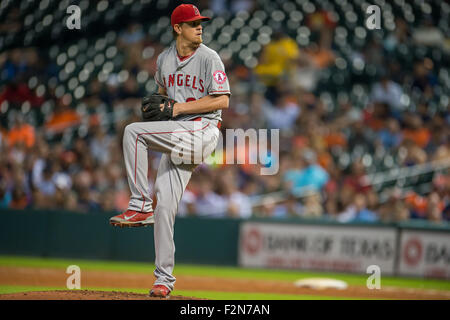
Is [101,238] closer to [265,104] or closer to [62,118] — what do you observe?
[62,118]

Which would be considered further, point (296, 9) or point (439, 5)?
point (296, 9)

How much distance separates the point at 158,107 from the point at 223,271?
6.54m

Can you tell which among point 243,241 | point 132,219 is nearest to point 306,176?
point 243,241

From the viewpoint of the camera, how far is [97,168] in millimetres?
12375

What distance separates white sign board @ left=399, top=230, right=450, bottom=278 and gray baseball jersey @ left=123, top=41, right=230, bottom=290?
6877mm

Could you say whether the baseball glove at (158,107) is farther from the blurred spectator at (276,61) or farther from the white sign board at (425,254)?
the blurred spectator at (276,61)

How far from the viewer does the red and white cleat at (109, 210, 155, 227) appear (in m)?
5.14

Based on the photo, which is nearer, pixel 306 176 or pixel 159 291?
pixel 159 291

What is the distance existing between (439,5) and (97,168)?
667cm

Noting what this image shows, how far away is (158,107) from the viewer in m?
5.29

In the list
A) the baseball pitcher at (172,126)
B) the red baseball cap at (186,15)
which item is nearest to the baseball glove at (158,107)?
the baseball pitcher at (172,126)
